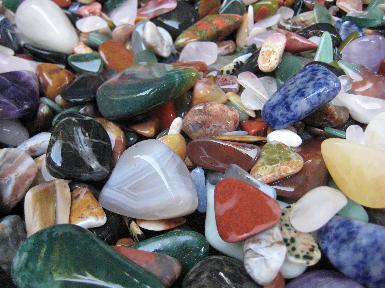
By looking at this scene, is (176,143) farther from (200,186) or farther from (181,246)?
(181,246)

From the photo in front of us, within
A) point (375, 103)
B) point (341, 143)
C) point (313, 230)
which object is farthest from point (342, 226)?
point (375, 103)

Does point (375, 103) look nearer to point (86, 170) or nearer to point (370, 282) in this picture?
point (370, 282)

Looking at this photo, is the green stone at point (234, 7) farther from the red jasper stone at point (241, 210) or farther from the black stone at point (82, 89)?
the red jasper stone at point (241, 210)

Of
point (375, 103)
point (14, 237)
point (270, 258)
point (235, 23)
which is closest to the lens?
point (270, 258)

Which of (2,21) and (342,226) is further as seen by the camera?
(2,21)

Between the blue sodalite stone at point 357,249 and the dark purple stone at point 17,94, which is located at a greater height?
the dark purple stone at point 17,94

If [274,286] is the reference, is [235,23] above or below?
above

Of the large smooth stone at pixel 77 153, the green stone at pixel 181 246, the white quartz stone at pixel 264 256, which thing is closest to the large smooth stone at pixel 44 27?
the large smooth stone at pixel 77 153
